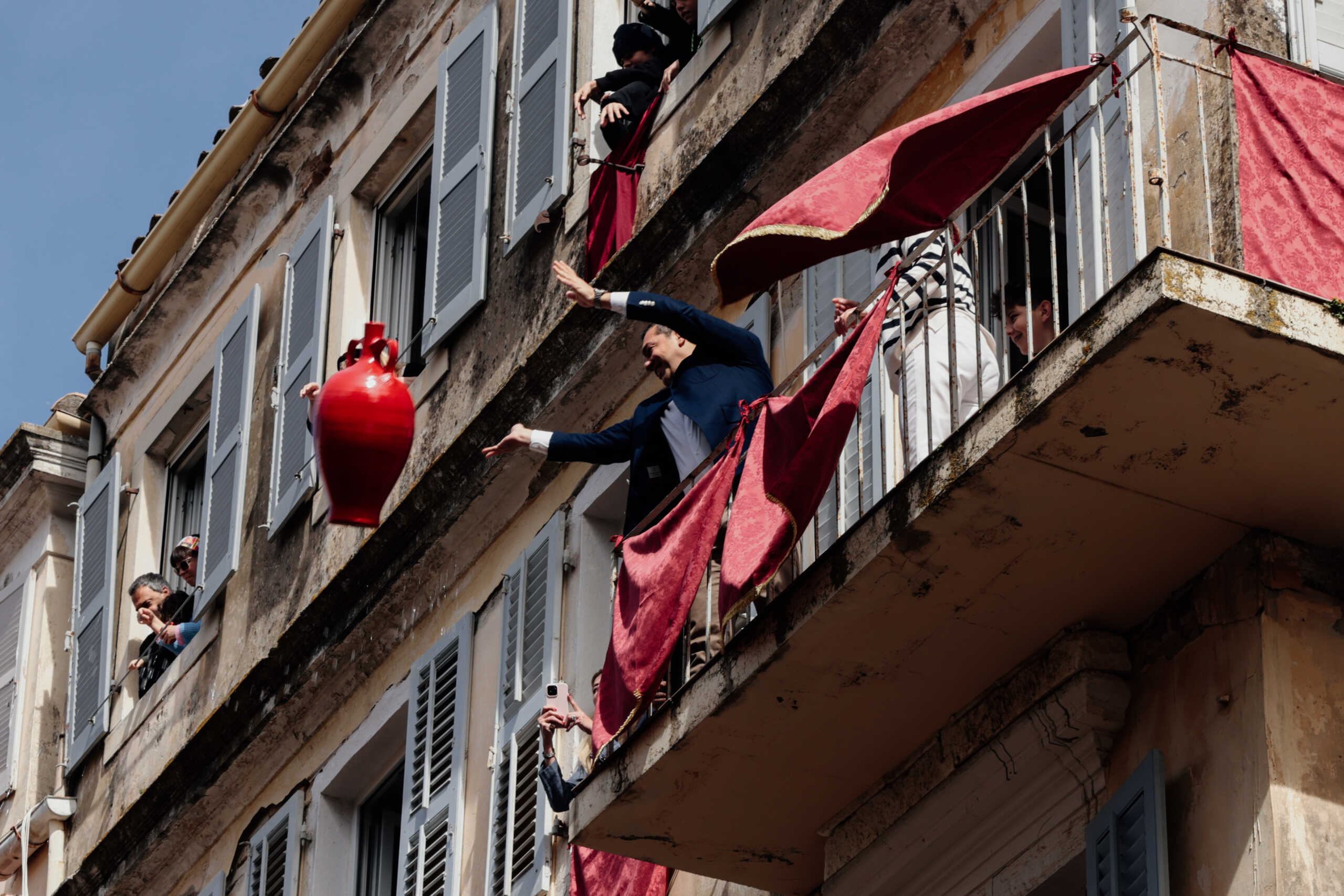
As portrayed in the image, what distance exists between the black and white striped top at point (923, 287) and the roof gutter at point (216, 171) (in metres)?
6.84

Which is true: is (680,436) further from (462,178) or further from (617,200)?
(462,178)

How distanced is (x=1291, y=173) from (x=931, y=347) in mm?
1349

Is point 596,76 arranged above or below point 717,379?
above

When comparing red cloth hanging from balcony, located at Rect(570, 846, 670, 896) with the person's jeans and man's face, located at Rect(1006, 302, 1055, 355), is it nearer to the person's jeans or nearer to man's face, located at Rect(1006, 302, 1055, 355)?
the person's jeans

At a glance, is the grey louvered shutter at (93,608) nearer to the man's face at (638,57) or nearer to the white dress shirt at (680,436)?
the man's face at (638,57)

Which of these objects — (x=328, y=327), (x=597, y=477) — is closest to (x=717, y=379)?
(x=597, y=477)

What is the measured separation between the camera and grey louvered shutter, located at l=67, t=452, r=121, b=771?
15.4m

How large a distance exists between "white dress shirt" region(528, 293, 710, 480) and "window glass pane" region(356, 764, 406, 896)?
371cm

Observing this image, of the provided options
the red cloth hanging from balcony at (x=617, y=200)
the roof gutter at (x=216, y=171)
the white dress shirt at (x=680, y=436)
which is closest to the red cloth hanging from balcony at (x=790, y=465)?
the white dress shirt at (x=680, y=436)

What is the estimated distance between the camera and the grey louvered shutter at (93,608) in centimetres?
1538

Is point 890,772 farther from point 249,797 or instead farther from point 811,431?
point 249,797

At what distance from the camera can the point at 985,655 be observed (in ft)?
25.5

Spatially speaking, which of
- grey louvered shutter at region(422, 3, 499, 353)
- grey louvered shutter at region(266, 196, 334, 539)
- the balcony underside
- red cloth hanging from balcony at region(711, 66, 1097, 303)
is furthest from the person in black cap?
red cloth hanging from balcony at region(711, 66, 1097, 303)

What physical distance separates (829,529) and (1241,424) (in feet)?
8.07
